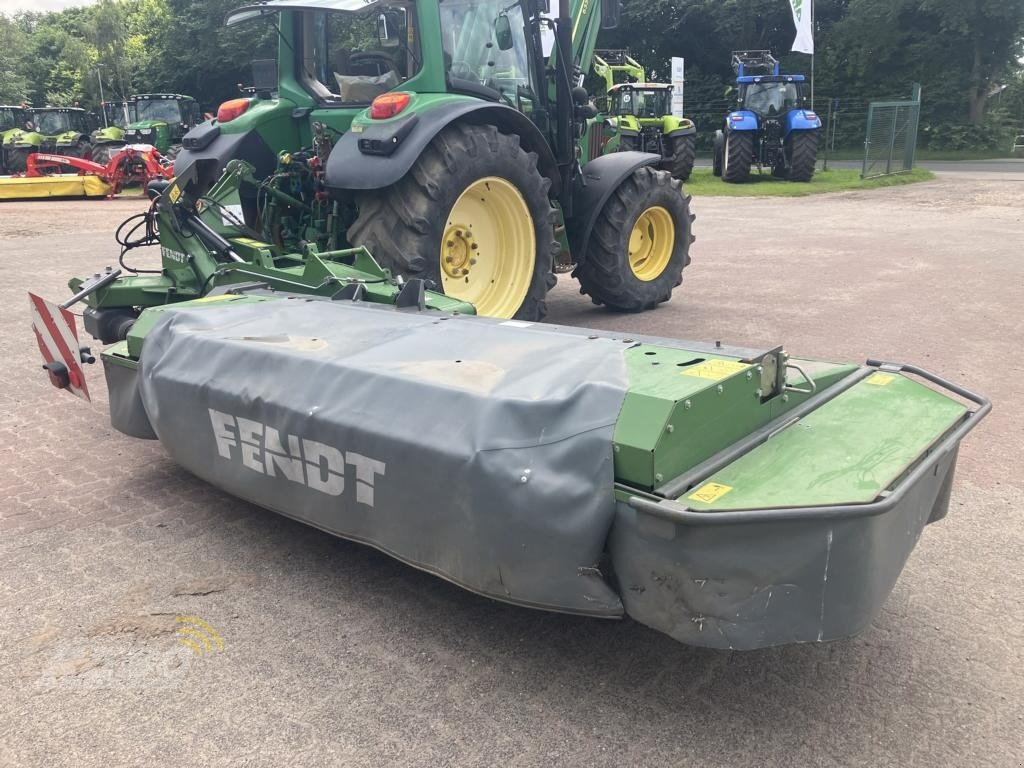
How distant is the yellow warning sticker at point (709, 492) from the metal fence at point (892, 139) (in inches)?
731

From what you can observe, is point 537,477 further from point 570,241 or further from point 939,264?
point 939,264

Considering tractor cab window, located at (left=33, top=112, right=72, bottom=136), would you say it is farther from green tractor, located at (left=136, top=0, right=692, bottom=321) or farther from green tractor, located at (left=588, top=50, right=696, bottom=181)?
green tractor, located at (left=136, top=0, right=692, bottom=321)

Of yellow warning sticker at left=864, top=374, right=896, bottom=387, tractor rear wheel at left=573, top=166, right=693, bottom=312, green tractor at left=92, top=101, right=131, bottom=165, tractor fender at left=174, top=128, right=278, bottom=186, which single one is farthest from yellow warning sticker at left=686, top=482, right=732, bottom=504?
green tractor at left=92, top=101, right=131, bottom=165

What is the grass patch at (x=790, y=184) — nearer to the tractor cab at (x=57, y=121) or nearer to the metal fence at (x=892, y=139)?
the metal fence at (x=892, y=139)

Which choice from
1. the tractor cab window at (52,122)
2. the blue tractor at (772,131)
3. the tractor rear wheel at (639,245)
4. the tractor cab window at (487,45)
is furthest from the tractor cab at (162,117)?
the tractor cab window at (487,45)

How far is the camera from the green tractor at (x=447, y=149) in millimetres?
4707

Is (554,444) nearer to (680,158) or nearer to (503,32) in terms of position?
(503,32)

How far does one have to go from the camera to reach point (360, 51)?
5.61 metres

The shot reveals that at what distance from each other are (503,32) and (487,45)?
0.15 m

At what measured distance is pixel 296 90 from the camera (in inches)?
228

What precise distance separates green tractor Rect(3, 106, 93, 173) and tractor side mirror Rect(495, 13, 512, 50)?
17.9m

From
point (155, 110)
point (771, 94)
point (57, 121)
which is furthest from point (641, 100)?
point (57, 121)

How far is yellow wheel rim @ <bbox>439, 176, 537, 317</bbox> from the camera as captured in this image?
512 cm

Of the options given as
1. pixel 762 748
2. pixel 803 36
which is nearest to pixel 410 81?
pixel 762 748
